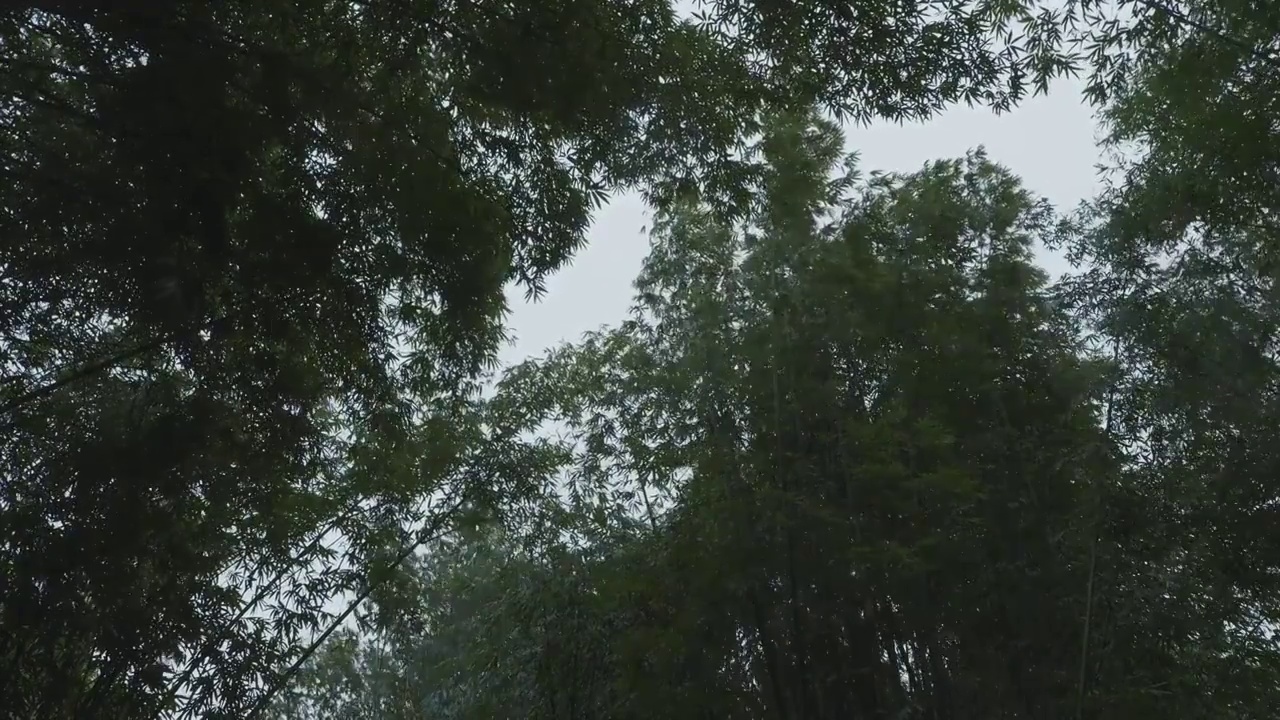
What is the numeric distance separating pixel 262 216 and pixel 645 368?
8.17ft

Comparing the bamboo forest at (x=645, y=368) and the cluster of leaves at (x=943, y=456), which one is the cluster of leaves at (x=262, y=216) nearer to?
the bamboo forest at (x=645, y=368)

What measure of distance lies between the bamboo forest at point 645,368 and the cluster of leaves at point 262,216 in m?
0.02

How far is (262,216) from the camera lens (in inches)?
128

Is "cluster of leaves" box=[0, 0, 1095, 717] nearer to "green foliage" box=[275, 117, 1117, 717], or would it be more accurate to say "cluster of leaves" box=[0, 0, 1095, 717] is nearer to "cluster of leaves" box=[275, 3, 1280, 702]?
"cluster of leaves" box=[275, 3, 1280, 702]

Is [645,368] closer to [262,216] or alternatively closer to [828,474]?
[828,474]

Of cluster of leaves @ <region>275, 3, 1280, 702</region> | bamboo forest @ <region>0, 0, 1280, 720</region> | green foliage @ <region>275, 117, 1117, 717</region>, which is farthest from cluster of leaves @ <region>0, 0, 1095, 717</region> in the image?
green foliage @ <region>275, 117, 1117, 717</region>

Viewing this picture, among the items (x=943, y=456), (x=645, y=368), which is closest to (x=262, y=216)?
(x=645, y=368)

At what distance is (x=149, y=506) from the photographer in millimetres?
3312

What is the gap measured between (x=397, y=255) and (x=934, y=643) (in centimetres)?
271

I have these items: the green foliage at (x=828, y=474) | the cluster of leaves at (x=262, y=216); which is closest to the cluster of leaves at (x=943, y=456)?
the green foliage at (x=828, y=474)

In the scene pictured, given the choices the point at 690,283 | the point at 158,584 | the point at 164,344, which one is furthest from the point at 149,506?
the point at 690,283

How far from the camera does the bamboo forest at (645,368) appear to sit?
323 cm

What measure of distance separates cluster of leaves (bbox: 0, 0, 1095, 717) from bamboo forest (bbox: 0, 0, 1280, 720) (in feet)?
0.05

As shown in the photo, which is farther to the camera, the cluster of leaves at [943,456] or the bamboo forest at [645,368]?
the cluster of leaves at [943,456]
